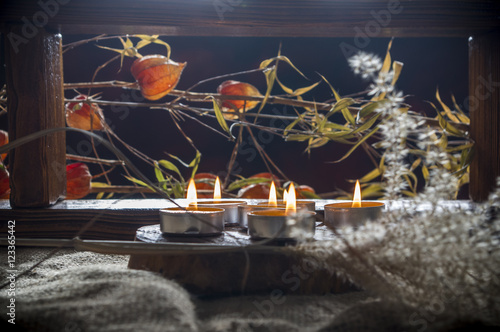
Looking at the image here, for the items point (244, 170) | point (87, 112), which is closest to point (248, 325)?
point (87, 112)

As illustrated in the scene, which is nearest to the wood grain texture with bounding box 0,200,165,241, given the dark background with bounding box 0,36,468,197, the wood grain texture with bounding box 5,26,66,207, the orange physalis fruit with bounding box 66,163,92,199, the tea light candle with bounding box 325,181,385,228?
the wood grain texture with bounding box 5,26,66,207

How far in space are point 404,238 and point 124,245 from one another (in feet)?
0.77

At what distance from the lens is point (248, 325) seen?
344 millimetres

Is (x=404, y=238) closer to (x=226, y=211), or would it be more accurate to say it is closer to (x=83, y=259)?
(x=226, y=211)

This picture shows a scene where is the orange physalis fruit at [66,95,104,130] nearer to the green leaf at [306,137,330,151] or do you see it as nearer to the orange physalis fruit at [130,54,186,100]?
the orange physalis fruit at [130,54,186,100]

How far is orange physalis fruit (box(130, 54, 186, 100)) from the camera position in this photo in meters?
0.74

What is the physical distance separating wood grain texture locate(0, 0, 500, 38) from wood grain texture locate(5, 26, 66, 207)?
46mm

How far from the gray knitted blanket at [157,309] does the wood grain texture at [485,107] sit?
39cm

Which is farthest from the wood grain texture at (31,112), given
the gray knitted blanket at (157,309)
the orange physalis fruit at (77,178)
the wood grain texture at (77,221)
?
the gray knitted blanket at (157,309)

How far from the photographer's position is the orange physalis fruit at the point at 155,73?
0.74m

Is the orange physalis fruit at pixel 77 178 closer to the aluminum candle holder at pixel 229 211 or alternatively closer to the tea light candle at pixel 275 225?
the aluminum candle holder at pixel 229 211

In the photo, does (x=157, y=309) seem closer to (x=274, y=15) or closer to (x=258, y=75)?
(x=274, y=15)

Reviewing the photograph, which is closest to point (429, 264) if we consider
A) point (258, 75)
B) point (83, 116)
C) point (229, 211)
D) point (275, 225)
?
point (275, 225)

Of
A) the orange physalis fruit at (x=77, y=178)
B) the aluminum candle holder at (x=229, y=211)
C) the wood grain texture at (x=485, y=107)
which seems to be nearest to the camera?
the aluminum candle holder at (x=229, y=211)
